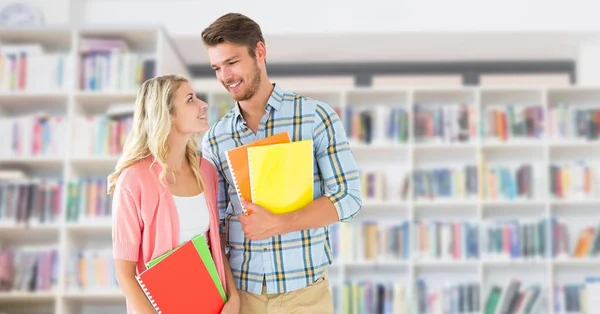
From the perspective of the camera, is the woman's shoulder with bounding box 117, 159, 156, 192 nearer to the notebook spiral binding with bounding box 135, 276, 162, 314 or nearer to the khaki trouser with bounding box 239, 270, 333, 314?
the notebook spiral binding with bounding box 135, 276, 162, 314

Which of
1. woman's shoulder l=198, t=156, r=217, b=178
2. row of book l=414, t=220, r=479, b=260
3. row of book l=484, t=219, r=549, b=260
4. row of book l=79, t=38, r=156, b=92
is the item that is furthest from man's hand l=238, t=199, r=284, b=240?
row of book l=484, t=219, r=549, b=260

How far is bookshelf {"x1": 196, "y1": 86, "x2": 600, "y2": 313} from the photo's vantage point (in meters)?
4.52

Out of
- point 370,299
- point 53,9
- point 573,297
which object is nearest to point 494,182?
point 573,297

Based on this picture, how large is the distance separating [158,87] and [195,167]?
0.22 metres

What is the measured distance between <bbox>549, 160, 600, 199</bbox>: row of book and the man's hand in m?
3.46

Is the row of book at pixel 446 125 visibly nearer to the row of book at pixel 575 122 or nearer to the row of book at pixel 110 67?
the row of book at pixel 575 122

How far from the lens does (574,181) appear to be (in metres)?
4.56

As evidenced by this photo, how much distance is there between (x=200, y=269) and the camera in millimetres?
1583

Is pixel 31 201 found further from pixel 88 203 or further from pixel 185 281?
pixel 185 281

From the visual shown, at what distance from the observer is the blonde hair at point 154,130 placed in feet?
5.46

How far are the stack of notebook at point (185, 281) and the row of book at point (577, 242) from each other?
11.3 feet

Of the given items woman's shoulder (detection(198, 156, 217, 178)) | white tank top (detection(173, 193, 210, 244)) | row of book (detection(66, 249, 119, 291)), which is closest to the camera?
white tank top (detection(173, 193, 210, 244))

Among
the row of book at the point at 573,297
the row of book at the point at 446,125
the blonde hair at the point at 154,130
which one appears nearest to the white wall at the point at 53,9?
the row of book at the point at 446,125

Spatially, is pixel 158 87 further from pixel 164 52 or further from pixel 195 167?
pixel 164 52
